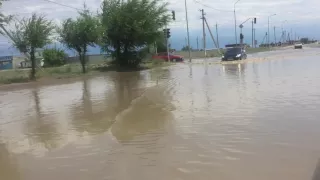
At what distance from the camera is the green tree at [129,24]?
36625 millimetres

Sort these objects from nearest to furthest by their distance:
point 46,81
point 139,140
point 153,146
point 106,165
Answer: point 106,165 < point 153,146 < point 139,140 < point 46,81

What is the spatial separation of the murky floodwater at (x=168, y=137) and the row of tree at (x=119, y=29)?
53.9 ft

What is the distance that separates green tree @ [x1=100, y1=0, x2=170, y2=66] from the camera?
120 feet

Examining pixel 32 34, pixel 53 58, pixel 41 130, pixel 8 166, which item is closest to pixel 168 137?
pixel 8 166

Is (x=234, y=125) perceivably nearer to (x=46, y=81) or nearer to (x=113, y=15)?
(x=46, y=81)

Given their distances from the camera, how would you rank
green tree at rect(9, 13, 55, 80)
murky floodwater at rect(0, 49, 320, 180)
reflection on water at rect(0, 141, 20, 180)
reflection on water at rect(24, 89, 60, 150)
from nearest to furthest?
murky floodwater at rect(0, 49, 320, 180) < reflection on water at rect(0, 141, 20, 180) < reflection on water at rect(24, 89, 60, 150) < green tree at rect(9, 13, 55, 80)

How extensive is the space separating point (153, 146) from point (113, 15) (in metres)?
29.4

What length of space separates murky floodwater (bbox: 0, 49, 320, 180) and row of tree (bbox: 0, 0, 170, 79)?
16443 mm

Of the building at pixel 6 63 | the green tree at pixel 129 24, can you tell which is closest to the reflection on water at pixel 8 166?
the green tree at pixel 129 24

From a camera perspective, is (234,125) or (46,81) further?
(46,81)

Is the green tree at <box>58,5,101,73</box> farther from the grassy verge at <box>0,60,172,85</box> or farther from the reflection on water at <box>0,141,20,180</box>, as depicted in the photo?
the reflection on water at <box>0,141,20,180</box>

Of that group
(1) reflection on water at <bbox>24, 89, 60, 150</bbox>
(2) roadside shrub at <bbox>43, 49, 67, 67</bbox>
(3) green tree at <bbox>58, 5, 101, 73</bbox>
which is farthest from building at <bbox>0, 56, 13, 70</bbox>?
(1) reflection on water at <bbox>24, 89, 60, 150</bbox>

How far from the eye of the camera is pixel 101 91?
67.5 feet

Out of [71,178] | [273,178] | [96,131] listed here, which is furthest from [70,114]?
[273,178]
